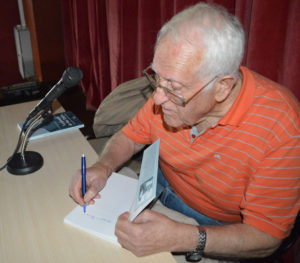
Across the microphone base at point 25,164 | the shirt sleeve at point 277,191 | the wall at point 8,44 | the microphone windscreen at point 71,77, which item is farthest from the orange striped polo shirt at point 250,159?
the wall at point 8,44

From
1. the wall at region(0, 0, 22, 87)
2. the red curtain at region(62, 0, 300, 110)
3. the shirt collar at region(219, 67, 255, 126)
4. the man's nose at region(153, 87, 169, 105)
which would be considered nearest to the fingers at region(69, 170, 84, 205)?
the man's nose at region(153, 87, 169, 105)

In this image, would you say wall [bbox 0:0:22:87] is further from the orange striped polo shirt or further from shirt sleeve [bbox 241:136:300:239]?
shirt sleeve [bbox 241:136:300:239]

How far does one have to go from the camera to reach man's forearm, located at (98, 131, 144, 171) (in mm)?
1257

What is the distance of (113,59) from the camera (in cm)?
270

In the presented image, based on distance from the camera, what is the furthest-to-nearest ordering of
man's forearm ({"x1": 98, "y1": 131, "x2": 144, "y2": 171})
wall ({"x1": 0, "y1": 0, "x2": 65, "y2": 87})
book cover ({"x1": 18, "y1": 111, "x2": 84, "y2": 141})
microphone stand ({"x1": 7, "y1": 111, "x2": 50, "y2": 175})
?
1. wall ({"x1": 0, "y1": 0, "x2": 65, "y2": 87})
2. book cover ({"x1": 18, "y1": 111, "x2": 84, "y2": 141})
3. man's forearm ({"x1": 98, "y1": 131, "x2": 144, "y2": 171})
4. microphone stand ({"x1": 7, "y1": 111, "x2": 50, "y2": 175})

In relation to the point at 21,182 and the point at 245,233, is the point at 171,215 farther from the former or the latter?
the point at 21,182

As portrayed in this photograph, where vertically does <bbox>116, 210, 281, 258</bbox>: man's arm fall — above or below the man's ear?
below

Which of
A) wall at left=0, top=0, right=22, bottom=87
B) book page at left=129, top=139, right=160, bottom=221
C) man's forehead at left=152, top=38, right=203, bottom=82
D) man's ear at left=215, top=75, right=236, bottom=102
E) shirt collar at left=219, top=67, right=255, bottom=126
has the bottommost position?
wall at left=0, top=0, right=22, bottom=87

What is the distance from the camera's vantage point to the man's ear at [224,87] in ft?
3.07

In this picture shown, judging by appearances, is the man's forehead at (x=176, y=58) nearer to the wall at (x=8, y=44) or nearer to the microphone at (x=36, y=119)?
the microphone at (x=36, y=119)

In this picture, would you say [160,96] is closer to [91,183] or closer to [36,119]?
[91,183]

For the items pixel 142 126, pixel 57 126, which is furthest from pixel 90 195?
pixel 57 126

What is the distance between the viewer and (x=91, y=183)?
1.08 meters

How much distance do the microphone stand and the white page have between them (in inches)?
11.8
